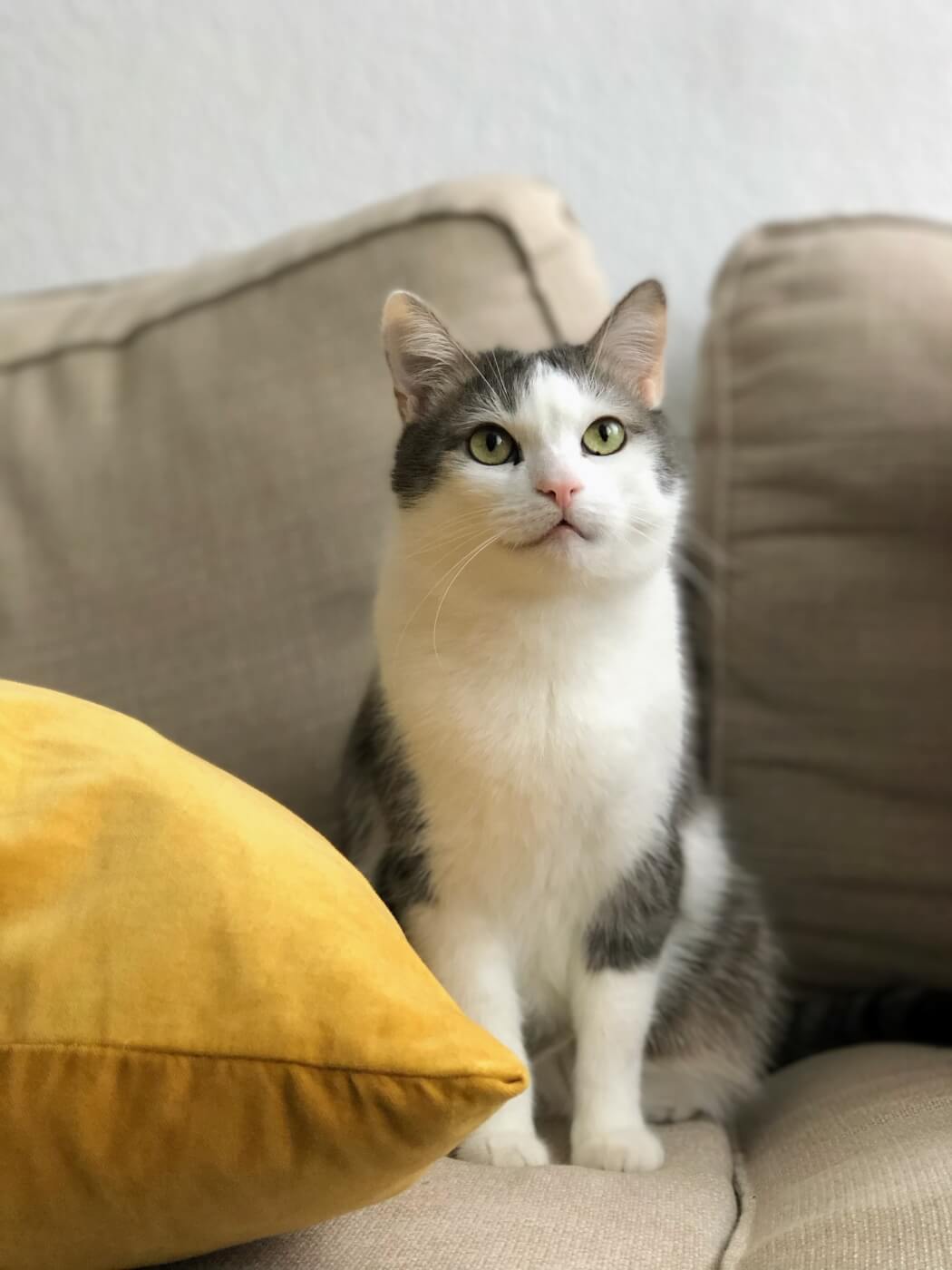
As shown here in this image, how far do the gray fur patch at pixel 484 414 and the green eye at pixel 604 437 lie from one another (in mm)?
21

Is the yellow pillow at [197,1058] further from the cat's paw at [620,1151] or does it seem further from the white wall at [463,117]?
the white wall at [463,117]

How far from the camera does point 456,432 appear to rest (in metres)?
0.93

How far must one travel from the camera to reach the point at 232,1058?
1.90 ft

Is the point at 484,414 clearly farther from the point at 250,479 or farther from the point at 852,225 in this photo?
the point at 852,225

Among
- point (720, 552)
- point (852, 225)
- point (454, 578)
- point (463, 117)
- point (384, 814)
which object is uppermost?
point (463, 117)

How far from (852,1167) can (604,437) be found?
55 centimetres

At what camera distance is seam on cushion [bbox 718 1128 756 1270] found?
2.33 ft

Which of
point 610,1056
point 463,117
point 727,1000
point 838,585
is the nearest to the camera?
point 610,1056

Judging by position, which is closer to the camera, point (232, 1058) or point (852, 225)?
point (232, 1058)

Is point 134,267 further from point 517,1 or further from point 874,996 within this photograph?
point 874,996

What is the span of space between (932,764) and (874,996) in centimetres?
24

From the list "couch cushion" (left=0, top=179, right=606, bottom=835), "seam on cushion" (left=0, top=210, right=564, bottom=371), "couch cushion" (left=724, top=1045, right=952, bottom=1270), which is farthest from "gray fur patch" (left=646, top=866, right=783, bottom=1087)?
"seam on cushion" (left=0, top=210, right=564, bottom=371)

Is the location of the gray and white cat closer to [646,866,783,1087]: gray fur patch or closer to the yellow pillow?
[646,866,783,1087]: gray fur patch

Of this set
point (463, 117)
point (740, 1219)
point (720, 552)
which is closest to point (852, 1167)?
point (740, 1219)
